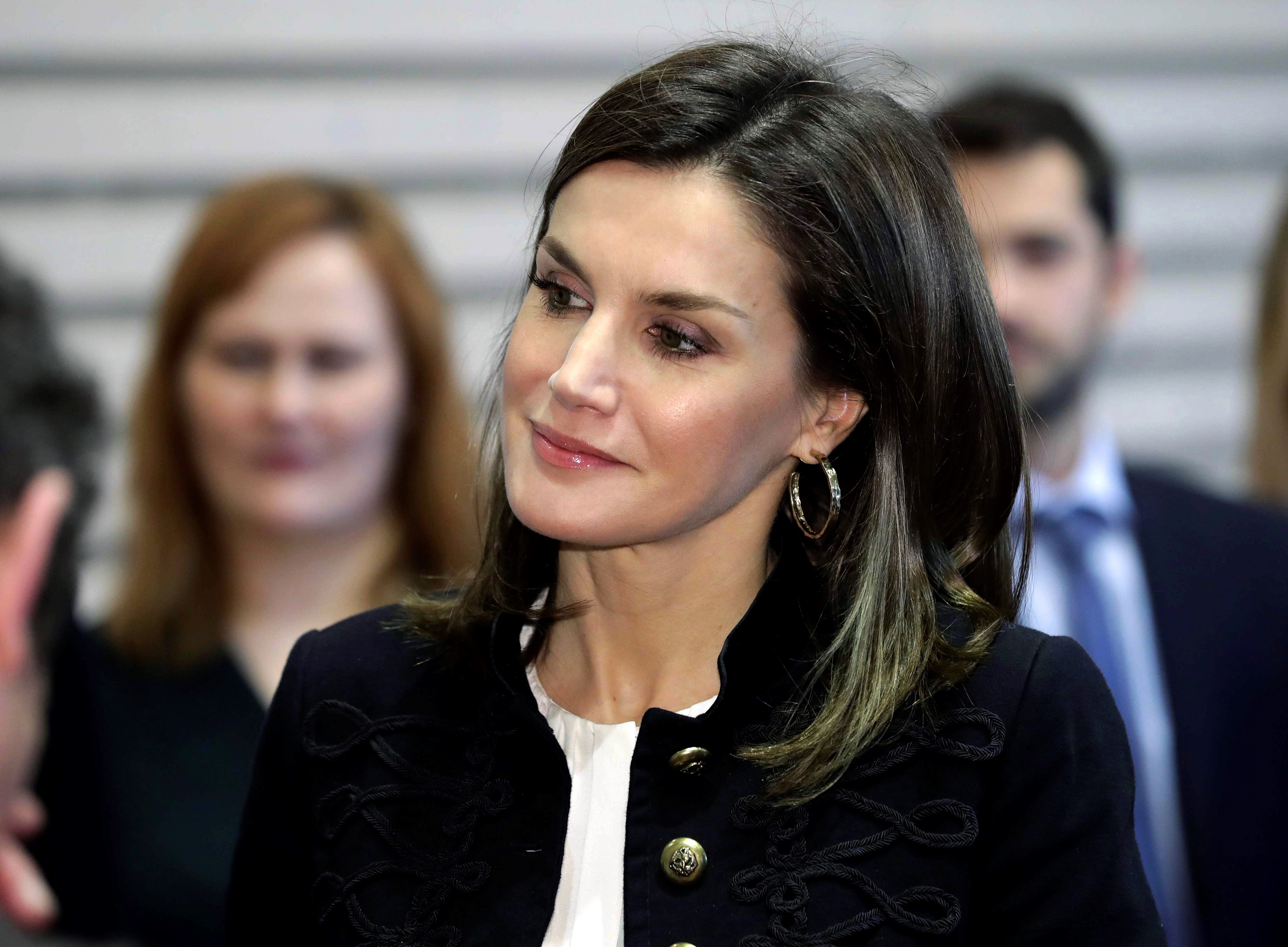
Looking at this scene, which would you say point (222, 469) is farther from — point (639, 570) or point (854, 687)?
point (854, 687)

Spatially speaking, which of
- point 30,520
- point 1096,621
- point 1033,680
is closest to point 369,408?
point 1096,621

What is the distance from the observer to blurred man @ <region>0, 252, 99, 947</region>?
4.45 feet

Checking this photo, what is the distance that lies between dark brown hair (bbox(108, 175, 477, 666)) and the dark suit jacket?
151 cm

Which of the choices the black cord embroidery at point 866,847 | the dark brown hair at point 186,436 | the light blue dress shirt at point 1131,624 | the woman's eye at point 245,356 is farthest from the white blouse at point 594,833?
the woman's eye at point 245,356

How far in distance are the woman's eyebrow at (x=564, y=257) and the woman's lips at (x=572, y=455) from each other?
0.18 meters

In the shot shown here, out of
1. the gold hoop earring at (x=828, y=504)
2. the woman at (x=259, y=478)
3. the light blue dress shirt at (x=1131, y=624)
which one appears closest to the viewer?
the gold hoop earring at (x=828, y=504)

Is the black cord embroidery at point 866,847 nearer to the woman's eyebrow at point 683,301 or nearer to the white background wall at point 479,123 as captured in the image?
the woman's eyebrow at point 683,301

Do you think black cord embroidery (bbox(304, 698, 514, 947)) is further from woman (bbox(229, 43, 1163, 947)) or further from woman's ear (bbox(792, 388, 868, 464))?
woman's ear (bbox(792, 388, 868, 464))

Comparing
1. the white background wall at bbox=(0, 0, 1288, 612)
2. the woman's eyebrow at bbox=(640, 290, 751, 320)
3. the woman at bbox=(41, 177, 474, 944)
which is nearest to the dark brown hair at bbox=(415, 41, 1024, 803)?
the woman's eyebrow at bbox=(640, 290, 751, 320)

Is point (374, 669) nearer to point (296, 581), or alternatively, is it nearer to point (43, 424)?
point (43, 424)

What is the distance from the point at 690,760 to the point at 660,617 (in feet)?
0.67

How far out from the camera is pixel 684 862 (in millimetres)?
1758

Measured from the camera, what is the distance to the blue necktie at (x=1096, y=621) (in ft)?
9.86

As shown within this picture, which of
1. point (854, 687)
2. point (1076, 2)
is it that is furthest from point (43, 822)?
point (1076, 2)
